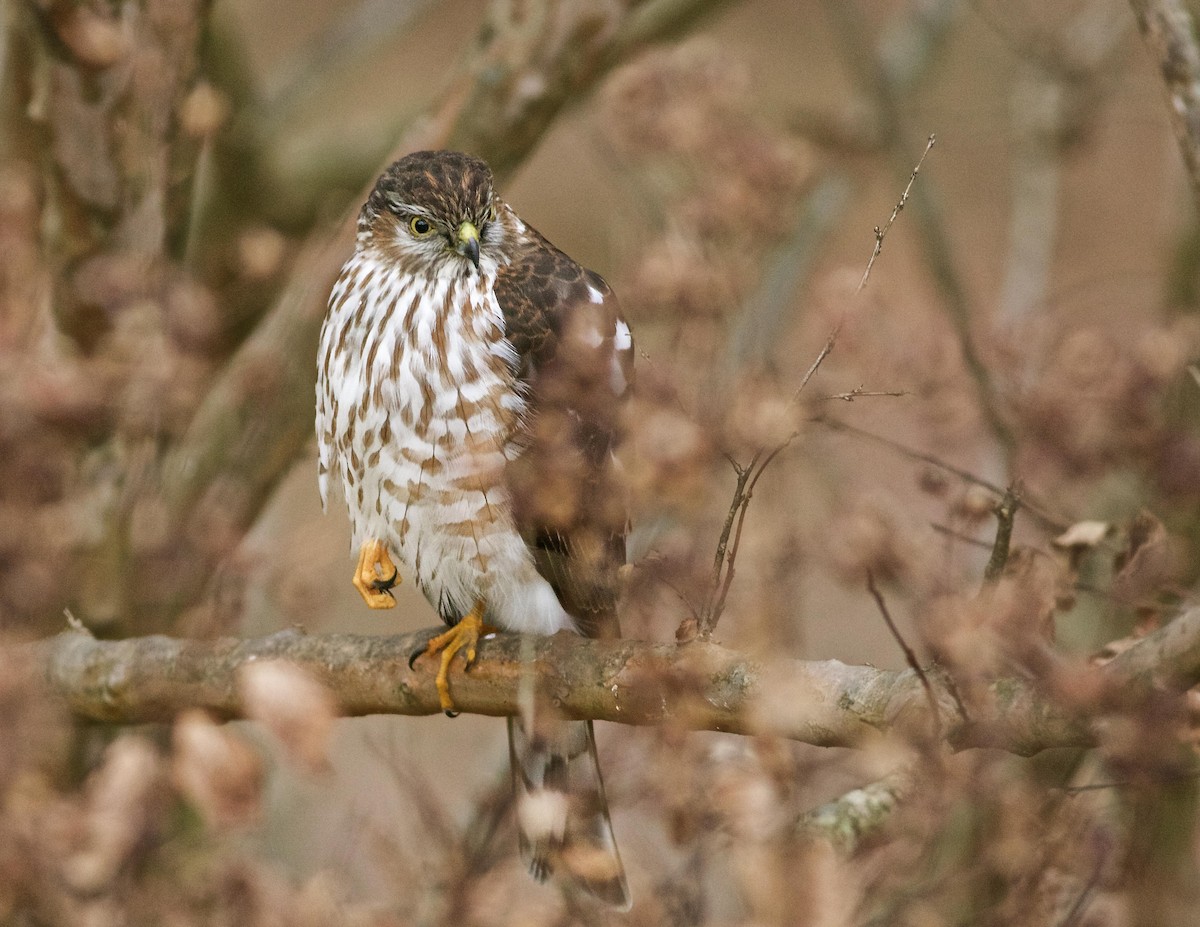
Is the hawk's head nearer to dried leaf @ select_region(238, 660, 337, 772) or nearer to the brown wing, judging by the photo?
the brown wing

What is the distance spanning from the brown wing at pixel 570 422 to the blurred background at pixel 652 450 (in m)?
0.12

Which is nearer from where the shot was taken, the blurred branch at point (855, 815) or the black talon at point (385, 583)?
the blurred branch at point (855, 815)

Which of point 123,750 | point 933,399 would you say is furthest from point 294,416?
point 933,399

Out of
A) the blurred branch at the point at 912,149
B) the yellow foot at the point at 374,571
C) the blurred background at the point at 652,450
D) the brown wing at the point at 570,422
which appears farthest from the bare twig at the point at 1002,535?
the yellow foot at the point at 374,571

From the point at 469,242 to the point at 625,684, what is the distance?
1.08m

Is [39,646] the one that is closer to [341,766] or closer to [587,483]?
[587,483]

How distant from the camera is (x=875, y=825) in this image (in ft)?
9.75

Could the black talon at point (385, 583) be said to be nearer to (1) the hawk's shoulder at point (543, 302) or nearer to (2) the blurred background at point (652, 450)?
(2) the blurred background at point (652, 450)

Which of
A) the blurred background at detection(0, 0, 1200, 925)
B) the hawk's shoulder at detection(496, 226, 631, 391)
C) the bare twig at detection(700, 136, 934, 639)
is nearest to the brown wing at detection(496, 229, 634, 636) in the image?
the hawk's shoulder at detection(496, 226, 631, 391)

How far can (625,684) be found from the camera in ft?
8.60

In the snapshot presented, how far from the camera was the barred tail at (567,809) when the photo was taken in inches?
123

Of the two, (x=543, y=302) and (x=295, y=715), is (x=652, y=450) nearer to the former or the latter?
(x=295, y=715)

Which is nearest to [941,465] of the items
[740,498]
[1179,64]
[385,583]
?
[740,498]

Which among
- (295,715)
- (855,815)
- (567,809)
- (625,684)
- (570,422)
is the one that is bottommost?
(567,809)
